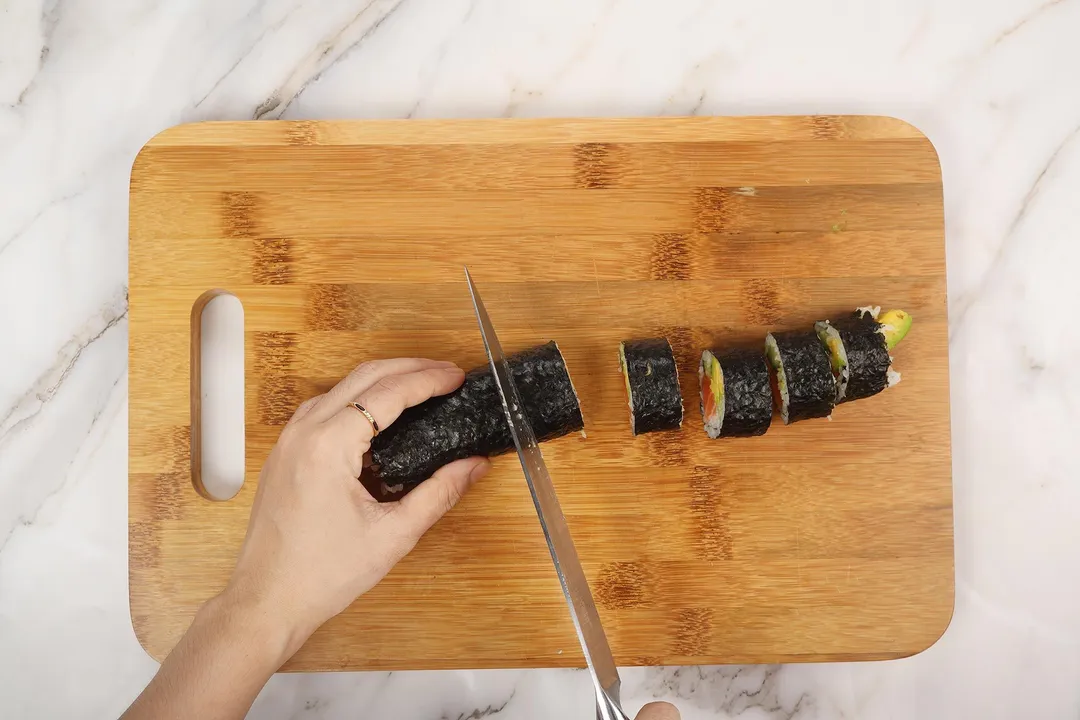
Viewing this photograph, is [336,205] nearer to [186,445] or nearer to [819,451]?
[186,445]

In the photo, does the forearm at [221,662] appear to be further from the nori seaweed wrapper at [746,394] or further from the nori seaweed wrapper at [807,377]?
the nori seaweed wrapper at [807,377]

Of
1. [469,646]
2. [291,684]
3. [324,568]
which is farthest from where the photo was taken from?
[291,684]

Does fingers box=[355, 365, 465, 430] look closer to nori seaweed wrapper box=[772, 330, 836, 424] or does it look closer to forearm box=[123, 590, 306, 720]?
forearm box=[123, 590, 306, 720]

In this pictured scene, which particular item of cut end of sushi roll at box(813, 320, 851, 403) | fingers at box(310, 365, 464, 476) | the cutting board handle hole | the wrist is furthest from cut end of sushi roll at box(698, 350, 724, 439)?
the cutting board handle hole

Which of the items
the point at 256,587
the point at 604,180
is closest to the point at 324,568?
the point at 256,587

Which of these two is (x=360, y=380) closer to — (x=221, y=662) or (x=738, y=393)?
(x=221, y=662)

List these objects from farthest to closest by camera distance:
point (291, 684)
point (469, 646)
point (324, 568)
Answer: point (291, 684), point (469, 646), point (324, 568)

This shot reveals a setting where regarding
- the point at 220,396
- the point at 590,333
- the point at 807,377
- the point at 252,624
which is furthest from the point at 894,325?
the point at 220,396

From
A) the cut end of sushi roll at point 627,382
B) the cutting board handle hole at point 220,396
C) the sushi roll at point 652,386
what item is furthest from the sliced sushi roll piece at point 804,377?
the cutting board handle hole at point 220,396
